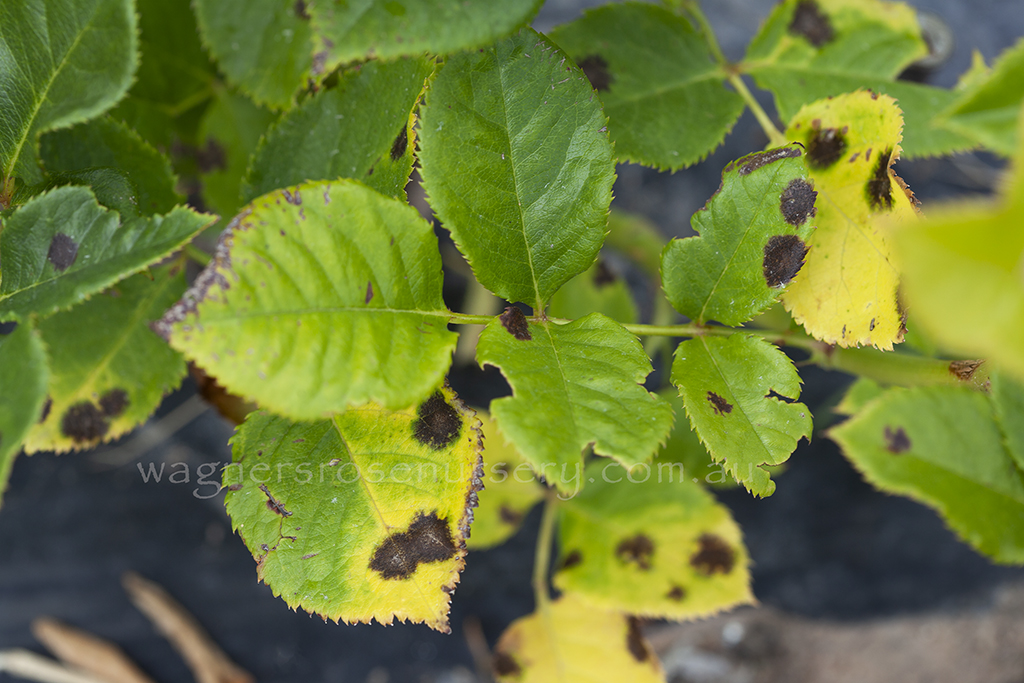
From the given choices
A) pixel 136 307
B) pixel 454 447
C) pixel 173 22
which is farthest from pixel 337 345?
pixel 173 22

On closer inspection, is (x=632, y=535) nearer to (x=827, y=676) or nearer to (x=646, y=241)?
(x=646, y=241)

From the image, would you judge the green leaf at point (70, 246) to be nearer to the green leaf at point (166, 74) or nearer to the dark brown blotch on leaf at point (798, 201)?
the green leaf at point (166, 74)

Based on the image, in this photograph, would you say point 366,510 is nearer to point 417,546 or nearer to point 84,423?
point 417,546

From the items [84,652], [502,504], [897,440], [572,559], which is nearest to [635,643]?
[572,559]

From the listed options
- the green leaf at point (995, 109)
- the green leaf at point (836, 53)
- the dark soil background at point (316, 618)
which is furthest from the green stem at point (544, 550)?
the green leaf at point (995, 109)

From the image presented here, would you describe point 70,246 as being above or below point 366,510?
above

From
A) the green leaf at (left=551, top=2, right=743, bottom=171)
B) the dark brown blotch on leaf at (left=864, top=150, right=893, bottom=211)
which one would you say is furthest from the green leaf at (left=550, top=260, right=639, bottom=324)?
the dark brown blotch on leaf at (left=864, top=150, right=893, bottom=211)
